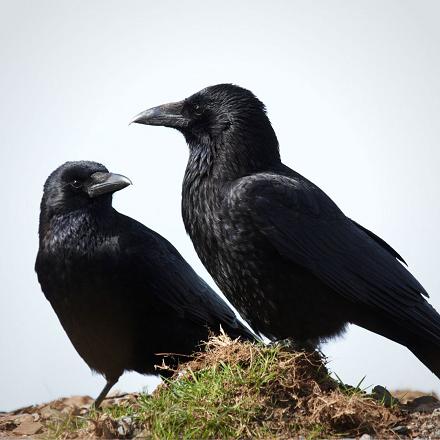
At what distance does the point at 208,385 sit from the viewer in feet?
17.8

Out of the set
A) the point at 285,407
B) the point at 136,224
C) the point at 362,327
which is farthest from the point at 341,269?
the point at 136,224

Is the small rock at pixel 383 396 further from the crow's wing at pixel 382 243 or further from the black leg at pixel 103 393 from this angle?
the black leg at pixel 103 393

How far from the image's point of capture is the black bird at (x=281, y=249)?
6227 mm

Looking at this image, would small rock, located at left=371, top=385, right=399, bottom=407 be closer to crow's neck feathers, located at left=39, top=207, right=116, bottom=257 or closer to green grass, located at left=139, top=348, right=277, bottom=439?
green grass, located at left=139, top=348, right=277, bottom=439

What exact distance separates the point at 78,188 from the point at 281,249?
2046 mm

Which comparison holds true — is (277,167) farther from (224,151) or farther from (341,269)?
(341,269)

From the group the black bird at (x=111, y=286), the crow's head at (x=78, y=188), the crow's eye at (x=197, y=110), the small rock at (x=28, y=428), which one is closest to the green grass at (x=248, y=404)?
the small rock at (x=28, y=428)

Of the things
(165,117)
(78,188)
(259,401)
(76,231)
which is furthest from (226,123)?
(259,401)

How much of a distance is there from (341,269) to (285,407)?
146cm

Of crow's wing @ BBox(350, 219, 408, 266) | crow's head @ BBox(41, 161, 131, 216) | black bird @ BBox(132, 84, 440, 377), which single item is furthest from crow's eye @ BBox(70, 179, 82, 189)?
crow's wing @ BBox(350, 219, 408, 266)

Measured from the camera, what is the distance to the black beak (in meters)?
7.10

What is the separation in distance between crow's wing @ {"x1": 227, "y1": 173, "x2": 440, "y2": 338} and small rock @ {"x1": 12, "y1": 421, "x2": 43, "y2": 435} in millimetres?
2282

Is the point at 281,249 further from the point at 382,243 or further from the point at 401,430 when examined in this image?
the point at 401,430

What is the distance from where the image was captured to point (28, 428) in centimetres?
644
